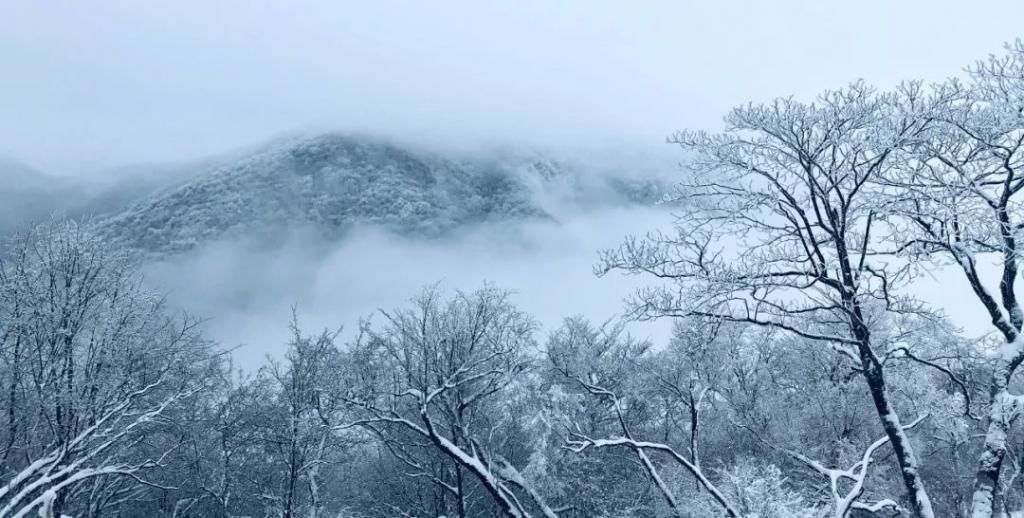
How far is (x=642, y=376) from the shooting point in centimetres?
2228

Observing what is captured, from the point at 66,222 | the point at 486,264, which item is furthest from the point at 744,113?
the point at 486,264

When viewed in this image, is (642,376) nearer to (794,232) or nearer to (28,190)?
(794,232)

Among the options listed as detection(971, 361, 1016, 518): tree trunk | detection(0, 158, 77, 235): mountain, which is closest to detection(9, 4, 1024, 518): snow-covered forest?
detection(971, 361, 1016, 518): tree trunk

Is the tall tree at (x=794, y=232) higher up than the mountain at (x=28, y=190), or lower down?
higher up

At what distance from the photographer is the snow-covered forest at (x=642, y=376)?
7.50m

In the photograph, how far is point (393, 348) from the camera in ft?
59.1

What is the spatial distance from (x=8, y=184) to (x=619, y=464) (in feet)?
610

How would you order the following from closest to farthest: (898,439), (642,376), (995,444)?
(995,444)
(898,439)
(642,376)

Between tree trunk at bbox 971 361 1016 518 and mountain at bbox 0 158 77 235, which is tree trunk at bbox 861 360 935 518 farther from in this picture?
mountain at bbox 0 158 77 235

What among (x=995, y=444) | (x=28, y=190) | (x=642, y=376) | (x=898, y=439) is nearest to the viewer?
(x=995, y=444)

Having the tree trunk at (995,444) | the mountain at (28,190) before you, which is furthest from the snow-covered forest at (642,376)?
the mountain at (28,190)

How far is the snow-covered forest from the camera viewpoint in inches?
295

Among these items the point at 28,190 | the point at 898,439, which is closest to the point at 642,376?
the point at 898,439

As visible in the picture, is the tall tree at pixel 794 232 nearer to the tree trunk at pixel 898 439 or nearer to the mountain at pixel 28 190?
the tree trunk at pixel 898 439
